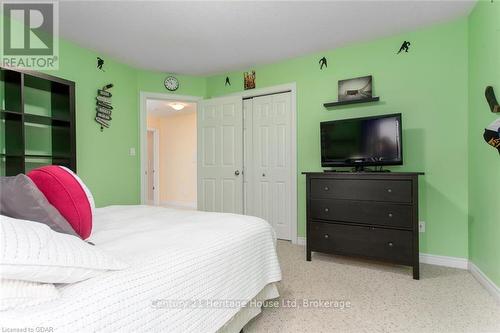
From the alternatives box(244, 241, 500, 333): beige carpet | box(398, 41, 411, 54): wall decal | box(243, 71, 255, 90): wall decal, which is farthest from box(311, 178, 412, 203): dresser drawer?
box(243, 71, 255, 90): wall decal

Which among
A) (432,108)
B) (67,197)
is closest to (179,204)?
(432,108)

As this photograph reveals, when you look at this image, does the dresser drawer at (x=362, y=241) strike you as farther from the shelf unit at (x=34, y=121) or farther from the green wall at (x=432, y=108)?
the shelf unit at (x=34, y=121)

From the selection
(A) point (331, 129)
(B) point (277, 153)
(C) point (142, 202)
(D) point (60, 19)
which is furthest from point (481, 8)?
(C) point (142, 202)

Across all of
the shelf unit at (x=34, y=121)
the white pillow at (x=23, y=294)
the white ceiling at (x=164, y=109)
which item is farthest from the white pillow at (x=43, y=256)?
the white ceiling at (x=164, y=109)

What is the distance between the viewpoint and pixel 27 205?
3.16 feet

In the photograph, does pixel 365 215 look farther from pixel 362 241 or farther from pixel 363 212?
pixel 362 241

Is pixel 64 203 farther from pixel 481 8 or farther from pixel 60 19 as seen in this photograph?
pixel 481 8

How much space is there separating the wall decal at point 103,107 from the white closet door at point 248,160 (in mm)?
1812

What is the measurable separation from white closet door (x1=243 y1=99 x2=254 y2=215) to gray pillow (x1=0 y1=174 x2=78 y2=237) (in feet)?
9.43

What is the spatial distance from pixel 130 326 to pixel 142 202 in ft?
10.7

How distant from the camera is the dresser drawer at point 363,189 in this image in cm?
237

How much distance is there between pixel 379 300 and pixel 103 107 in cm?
358

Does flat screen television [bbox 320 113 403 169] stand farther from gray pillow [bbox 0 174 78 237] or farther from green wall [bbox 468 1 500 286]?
gray pillow [bbox 0 174 78 237]

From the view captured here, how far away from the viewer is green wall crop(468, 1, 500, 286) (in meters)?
1.97
